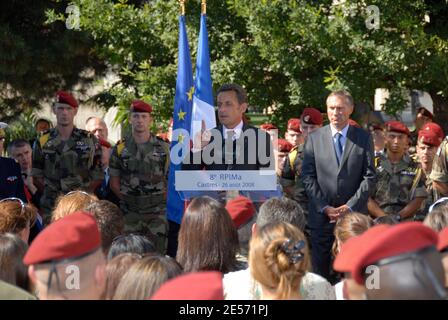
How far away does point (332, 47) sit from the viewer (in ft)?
29.4

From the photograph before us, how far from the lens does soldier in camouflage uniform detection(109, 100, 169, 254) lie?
7426 millimetres

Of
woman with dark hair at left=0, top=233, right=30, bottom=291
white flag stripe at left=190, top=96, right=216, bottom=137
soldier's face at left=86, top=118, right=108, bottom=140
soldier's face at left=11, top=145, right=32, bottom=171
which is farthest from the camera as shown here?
soldier's face at left=86, top=118, right=108, bottom=140

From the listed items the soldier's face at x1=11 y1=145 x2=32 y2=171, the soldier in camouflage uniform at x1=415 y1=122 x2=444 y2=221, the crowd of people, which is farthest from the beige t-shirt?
the soldier's face at x1=11 y1=145 x2=32 y2=171

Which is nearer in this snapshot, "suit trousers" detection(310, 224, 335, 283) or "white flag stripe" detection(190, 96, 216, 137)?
"suit trousers" detection(310, 224, 335, 283)

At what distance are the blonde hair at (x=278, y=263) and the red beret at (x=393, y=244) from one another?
783mm

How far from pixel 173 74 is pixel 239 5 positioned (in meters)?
1.48

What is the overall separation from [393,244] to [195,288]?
24.2 inches

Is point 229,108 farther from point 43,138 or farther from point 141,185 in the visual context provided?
point 43,138

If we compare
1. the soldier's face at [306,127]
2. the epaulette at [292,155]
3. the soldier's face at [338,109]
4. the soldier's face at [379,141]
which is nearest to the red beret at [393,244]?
the soldier's face at [338,109]

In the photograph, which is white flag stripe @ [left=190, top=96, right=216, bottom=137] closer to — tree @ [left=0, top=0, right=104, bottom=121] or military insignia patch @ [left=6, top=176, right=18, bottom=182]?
military insignia patch @ [left=6, top=176, right=18, bottom=182]

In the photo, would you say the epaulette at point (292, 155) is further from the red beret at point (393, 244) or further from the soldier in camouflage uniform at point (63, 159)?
the red beret at point (393, 244)

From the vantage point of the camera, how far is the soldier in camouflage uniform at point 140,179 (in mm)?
7426

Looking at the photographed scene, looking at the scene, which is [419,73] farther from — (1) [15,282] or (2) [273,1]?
(1) [15,282]
